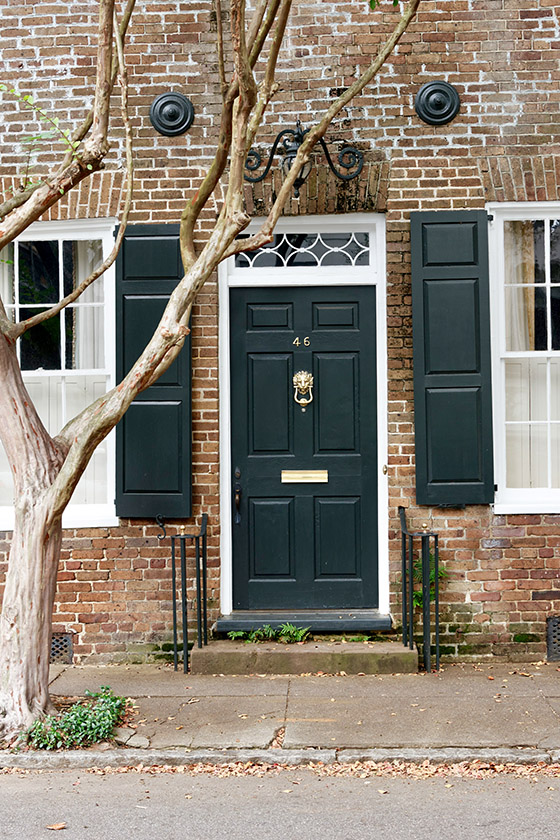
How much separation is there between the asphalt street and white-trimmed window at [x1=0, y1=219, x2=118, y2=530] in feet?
9.25

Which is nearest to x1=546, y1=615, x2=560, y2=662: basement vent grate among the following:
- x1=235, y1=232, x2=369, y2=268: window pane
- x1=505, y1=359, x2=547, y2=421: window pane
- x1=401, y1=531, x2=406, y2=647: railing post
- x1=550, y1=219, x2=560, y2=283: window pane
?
x1=401, y1=531, x2=406, y2=647: railing post

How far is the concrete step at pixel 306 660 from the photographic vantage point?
6621mm

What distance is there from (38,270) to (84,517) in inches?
78.6

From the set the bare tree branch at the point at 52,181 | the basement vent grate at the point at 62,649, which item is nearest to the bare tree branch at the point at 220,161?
the bare tree branch at the point at 52,181

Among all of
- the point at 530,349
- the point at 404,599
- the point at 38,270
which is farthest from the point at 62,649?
the point at 530,349

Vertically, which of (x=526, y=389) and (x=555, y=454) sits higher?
(x=526, y=389)

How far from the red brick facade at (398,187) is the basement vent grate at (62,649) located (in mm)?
79

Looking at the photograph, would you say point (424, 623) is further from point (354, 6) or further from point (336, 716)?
point (354, 6)

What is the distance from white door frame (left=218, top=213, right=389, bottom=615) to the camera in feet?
23.6

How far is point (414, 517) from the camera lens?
7.07m

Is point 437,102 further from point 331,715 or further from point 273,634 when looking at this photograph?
point 331,715

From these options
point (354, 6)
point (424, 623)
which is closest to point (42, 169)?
point (354, 6)

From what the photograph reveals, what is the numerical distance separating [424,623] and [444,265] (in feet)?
8.73

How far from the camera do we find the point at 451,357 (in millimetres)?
7008
